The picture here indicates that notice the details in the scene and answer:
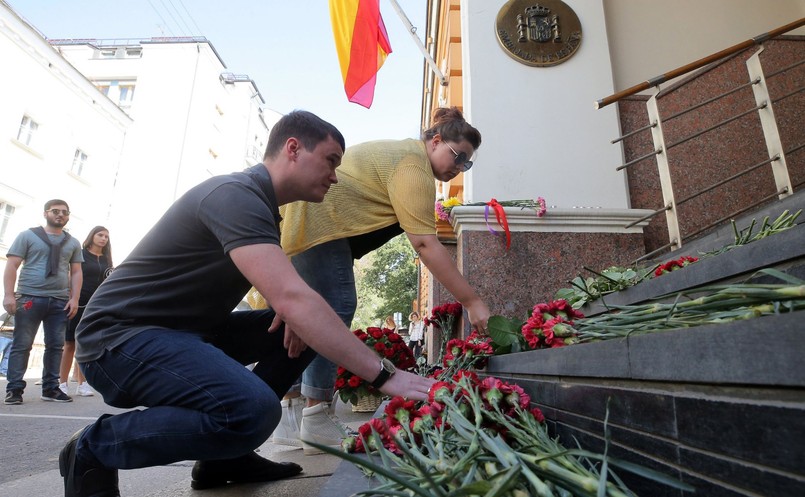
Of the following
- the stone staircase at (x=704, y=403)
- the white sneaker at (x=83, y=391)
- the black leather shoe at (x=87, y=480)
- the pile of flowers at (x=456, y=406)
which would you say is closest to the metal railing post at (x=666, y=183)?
the stone staircase at (x=704, y=403)

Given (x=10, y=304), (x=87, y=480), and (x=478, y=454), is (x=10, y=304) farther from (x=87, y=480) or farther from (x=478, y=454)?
(x=478, y=454)

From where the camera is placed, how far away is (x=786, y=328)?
0.63 m

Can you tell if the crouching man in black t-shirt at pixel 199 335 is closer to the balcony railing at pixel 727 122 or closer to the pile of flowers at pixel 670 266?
the pile of flowers at pixel 670 266

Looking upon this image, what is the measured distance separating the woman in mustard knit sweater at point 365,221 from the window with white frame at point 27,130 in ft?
54.3

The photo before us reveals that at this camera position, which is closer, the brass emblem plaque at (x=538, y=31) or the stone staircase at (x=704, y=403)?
the stone staircase at (x=704, y=403)

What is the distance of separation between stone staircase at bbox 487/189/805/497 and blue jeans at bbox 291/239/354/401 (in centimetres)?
141

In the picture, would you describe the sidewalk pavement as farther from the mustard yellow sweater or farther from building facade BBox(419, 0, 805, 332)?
building facade BBox(419, 0, 805, 332)

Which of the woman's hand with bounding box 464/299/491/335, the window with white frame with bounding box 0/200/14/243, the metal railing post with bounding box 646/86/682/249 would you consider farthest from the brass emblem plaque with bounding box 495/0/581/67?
the window with white frame with bounding box 0/200/14/243

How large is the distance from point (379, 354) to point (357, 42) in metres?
3.40

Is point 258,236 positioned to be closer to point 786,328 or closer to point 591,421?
point 591,421

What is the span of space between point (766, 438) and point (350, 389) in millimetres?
2302

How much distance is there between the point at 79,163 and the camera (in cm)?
1756

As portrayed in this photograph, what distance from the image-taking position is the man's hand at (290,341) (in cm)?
195

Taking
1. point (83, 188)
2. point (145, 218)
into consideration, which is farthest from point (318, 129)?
point (145, 218)
